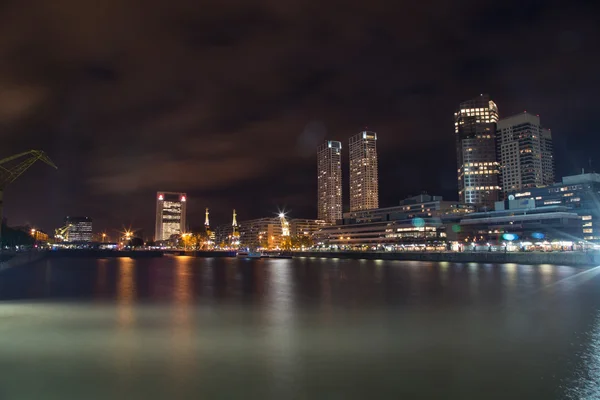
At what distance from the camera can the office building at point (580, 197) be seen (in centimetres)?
12006

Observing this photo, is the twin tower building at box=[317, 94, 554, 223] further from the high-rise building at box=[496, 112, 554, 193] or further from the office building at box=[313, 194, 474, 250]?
the office building at box=[313, 194, 474, 250]

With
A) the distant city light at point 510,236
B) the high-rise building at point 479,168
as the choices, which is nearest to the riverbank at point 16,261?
the distant city light at point 510,236

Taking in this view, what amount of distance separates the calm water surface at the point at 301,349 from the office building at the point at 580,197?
114 metres

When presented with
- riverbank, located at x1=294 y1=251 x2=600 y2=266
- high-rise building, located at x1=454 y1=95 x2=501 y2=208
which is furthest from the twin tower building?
riverbank, located at x1=294 y1=251 x2=600 y2=266

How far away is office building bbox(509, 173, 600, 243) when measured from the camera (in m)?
120

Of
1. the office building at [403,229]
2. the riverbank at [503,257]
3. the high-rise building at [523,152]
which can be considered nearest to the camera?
the riverbank at [503,257]

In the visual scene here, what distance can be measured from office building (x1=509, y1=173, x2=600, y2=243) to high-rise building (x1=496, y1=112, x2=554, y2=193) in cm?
3180

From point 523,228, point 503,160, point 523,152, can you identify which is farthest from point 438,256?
point 503,160

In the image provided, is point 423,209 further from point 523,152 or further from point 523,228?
point 523,228

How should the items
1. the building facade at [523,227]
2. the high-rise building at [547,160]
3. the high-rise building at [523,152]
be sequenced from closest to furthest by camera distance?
the building facade at [523,227], the high-rise building at [523,152], the high-rise building at [547,160]

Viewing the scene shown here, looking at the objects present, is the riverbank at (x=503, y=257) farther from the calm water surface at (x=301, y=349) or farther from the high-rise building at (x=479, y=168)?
the high-rise building at (x=479, y=168)

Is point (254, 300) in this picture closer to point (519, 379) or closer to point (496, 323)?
point (496, 323)

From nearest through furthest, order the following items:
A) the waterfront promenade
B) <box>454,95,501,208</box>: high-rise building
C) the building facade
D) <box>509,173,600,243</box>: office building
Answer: the waterfront promenade < the building facade < <box>509,173,600,243</box>: office building < <box>454,95,501,208</box>: high-rise building

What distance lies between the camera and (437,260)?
89.0 metres
